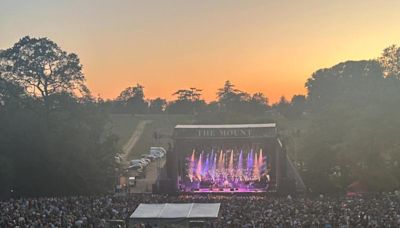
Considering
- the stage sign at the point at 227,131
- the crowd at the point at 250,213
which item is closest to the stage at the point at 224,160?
the stage sign at the point at 227,131

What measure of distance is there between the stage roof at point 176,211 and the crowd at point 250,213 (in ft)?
2.00

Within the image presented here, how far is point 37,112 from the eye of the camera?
4909 centimetres

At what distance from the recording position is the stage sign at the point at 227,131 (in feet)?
159

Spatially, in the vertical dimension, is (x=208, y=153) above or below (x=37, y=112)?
below

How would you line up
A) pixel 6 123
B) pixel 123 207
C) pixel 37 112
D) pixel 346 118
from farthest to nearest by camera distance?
1. pixel 346 118
2. pixel 37 112
3. pixel 6 123
4. pixel 123 207

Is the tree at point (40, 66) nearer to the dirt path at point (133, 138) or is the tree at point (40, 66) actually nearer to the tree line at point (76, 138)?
the tree line at point (76, 138)

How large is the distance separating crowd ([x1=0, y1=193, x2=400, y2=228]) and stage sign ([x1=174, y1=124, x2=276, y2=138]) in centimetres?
1370

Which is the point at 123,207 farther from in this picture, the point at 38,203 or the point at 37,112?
the point at 37,112

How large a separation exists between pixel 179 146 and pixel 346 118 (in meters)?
16.7

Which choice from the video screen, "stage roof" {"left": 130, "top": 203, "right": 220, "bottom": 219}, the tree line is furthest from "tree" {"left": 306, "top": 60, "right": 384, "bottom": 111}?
"stage roof" {"left": 130, "top": 203, "right": 220, "bottom": 219}

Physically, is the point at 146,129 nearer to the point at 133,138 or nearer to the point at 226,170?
the point at 133,138

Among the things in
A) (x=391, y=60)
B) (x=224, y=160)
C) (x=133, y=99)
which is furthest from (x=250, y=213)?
(x=133, y=99)

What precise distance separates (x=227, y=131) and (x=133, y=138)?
41.4m

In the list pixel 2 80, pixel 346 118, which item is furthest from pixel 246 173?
pixel 2 80
